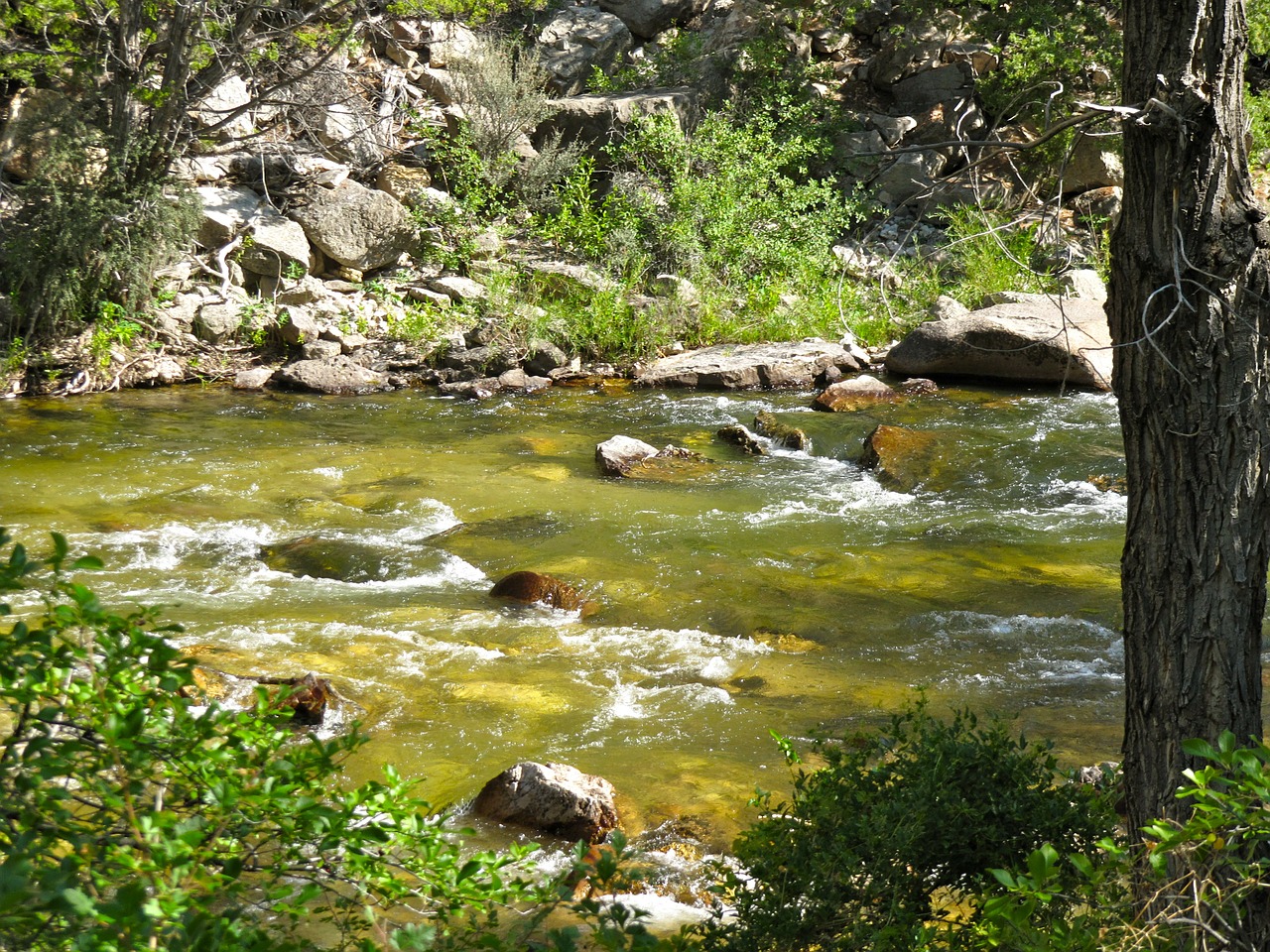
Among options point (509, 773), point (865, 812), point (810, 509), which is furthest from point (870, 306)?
point (865, 812)

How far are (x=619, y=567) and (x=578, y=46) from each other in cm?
1461

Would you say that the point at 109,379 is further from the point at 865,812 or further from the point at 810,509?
the point at 865,812

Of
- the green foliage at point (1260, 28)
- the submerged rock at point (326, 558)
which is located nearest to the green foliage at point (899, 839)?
the submerged rock at point (326, 558)

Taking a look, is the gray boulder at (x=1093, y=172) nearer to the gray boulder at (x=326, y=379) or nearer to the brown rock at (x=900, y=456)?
the brown rock at (x=900, y=456)

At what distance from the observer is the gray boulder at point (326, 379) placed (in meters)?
12.3

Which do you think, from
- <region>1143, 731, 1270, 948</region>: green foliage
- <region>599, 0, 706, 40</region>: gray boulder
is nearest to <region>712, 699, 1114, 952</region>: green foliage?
<region>1143, 731, 1270, 948</region>: green foliage

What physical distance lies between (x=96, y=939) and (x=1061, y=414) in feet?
35.3

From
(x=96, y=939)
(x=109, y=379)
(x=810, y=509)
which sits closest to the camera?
(x=96, y=939)

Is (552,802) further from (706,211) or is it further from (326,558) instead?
(706,211)

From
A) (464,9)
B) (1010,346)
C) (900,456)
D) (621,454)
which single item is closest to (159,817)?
(621,454)

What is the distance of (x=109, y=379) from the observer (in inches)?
470

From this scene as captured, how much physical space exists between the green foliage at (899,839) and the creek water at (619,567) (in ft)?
1.91

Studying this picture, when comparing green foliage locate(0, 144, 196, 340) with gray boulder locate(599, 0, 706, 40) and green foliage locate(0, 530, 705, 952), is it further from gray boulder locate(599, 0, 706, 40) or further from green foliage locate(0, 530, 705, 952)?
green foliage locate(0, 530, 705, 952)

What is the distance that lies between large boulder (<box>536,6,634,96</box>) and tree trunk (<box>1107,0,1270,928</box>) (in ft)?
56.2
